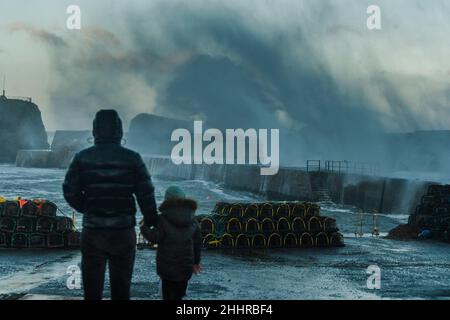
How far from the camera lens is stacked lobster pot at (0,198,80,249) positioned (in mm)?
17031

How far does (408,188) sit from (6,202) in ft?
102

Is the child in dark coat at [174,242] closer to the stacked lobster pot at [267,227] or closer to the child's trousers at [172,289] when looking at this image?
the child's trousers at [172,289]

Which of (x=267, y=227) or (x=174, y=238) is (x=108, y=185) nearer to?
(x=174, y=238)

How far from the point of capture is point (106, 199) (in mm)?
5207

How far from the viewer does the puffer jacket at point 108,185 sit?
17.1 ft

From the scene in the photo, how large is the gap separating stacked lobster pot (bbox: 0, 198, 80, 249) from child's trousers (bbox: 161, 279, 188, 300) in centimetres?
1239

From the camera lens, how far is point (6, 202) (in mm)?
17469

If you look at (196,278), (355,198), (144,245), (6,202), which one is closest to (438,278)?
(196,278)

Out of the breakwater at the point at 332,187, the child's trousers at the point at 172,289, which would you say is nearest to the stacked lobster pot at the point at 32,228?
the child's trousers at the point at 172,289

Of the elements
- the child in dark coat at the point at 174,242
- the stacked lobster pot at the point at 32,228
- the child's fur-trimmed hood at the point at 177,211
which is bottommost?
the stacked lobster pot at the point at 32,228

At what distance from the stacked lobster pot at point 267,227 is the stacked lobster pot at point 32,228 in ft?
14.5

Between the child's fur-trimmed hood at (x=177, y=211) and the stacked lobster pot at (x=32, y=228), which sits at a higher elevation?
the child's fur-trimmed hood at (x=177, y=211)

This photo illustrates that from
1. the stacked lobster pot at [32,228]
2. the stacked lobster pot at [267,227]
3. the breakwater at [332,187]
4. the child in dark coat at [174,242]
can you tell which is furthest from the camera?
the breakwater at [332,187]
